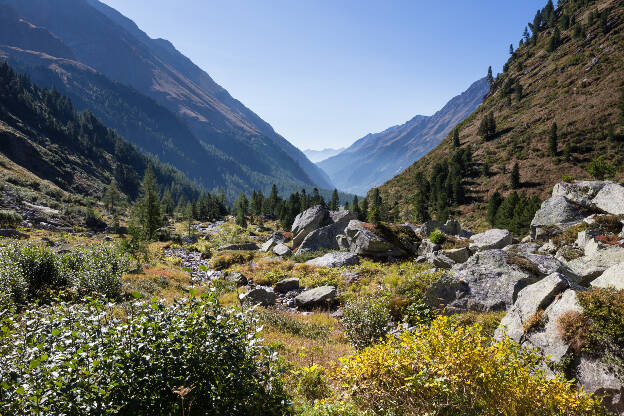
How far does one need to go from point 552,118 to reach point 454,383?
95.0 m

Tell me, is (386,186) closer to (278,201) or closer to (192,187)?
(278,201)

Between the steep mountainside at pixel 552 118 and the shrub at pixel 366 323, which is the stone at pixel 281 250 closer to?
the shrub at pixel 366 323

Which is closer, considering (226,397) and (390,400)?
(226,397)

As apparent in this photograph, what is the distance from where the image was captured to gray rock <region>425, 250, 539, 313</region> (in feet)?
33.9

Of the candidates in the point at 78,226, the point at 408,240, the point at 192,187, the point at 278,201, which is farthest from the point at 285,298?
the point at 192,187

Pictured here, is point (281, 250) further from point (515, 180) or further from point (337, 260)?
point (515, 180)

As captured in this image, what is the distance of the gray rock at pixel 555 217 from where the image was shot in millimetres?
21812

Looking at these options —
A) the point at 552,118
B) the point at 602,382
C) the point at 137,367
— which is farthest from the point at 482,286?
the point at 552,118

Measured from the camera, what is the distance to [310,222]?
32844 mm

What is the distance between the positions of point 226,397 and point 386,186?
105 metres

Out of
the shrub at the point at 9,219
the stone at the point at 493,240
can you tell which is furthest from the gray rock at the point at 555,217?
the shrub at the point at 9,219

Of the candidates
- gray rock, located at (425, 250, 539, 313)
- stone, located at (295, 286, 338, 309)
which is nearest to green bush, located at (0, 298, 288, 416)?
gray rock, located at (425, 250, 539, 313)

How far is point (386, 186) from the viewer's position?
105000mm

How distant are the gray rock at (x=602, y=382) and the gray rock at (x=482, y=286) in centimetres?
468
